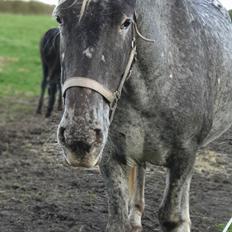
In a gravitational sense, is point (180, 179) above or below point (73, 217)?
above

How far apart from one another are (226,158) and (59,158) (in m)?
2.32

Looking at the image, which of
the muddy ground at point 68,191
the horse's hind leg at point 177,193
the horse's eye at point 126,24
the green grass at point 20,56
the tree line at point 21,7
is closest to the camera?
the horse's eye at point 126,24

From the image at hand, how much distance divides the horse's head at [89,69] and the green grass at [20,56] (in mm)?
11825

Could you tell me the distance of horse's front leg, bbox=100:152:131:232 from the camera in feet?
12.3

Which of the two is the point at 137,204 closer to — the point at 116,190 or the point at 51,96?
the point at 116,190

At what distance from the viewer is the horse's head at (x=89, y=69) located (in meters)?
2.50

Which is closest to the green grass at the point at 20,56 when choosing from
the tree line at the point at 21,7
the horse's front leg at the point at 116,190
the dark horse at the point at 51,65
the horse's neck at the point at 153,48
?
the dark horse at the point at 51,65

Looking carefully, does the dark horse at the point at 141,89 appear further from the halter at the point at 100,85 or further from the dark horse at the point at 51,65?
the dark horse at the point at 51,65

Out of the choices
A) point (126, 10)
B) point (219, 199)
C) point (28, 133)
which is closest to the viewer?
point (126, 10)

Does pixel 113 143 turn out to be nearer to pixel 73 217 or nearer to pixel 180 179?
pixel 180 179

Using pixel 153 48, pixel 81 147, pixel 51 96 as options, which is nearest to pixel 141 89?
pixel 153 48

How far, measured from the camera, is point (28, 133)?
9.20 m

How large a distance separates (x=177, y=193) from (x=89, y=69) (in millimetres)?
1540

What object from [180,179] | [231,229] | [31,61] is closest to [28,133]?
[231,229]
